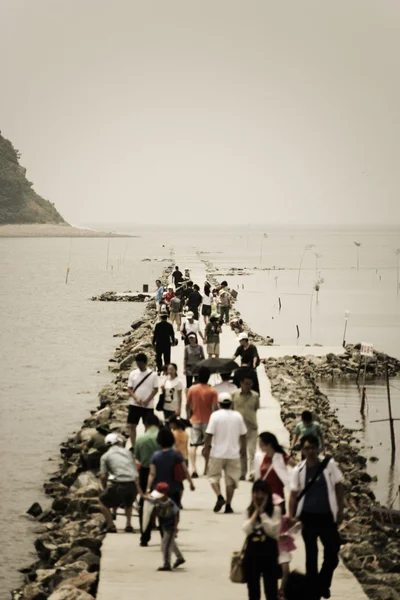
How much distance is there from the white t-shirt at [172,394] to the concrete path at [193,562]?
1299mm

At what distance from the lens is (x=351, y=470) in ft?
63.9

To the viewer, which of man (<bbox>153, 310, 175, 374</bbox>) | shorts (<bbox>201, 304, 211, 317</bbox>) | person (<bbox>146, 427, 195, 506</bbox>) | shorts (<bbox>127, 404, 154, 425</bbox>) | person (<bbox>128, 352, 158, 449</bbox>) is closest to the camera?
person (<bbox>146, 427, 195, 506</bbox>)

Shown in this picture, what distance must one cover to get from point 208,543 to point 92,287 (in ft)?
235

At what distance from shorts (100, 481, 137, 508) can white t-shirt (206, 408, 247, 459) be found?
3.87 ft

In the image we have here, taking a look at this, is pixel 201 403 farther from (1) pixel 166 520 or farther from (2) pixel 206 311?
(2) pixel 206 311

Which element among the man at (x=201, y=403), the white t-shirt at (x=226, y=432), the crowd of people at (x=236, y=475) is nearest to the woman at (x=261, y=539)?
the crowd of people at (x=236, y=475)

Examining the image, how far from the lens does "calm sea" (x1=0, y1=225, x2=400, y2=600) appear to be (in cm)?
2139

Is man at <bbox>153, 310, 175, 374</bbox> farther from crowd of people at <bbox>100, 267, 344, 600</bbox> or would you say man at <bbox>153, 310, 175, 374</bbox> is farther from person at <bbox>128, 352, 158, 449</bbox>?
person at <bbox>128, 352, 158, 449</bbox>

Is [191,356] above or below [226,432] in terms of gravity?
above

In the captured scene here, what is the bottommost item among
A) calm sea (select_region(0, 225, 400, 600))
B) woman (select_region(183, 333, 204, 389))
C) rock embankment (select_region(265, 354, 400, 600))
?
calm sea (select_region(0, 225, 400, 600))

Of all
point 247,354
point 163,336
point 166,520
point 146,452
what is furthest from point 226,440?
point 163,336

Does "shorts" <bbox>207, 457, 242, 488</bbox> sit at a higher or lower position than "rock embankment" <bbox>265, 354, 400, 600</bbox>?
higher

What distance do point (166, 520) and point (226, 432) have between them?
6.36ft

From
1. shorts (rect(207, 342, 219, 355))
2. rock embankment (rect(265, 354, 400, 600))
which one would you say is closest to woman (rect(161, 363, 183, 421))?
rock embankment (rect(265, 354, 400, 600))
